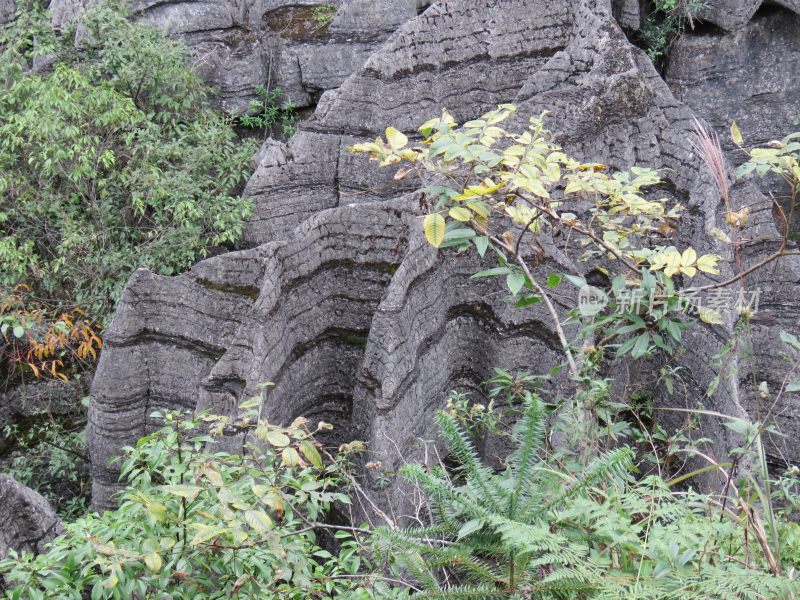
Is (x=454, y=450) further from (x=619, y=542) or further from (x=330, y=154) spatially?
(x=330, y=154)

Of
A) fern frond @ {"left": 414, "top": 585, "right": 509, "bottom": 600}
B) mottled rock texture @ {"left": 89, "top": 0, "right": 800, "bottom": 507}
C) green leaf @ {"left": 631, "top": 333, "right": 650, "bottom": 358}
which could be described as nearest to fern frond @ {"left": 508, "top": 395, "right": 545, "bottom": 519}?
fern frond @ {"left": 414, "top": 585, "right": 509, "bottom": 600}

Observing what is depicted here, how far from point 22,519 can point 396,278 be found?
1.86 meters

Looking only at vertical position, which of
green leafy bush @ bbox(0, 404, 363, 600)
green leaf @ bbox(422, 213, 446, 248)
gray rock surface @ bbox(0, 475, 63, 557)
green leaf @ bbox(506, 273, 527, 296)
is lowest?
gray rock surface @ bbox(0, 475, 63, 557)

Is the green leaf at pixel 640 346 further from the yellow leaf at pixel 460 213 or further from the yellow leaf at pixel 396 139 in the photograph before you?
the yellow leaf at pixel 396 139

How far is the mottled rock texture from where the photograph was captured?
3705 millimetres

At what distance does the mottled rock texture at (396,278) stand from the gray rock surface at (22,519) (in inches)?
30.9

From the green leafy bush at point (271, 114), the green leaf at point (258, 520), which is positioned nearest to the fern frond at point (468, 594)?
the green leaf at point (258, 520)

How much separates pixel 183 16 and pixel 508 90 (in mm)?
4218

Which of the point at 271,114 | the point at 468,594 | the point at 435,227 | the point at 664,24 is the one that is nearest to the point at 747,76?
the point at 664,24

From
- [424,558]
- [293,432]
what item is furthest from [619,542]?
[293,432]

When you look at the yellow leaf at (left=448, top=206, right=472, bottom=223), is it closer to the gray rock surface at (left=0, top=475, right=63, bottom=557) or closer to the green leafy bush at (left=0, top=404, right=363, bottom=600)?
the green leafy bush at (left=0, top=404, right=363, bottom=600)

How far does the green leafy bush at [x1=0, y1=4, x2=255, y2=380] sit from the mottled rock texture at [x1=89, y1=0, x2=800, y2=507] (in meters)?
1.18

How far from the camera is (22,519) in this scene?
3.44 metres

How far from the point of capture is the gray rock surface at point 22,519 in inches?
134
